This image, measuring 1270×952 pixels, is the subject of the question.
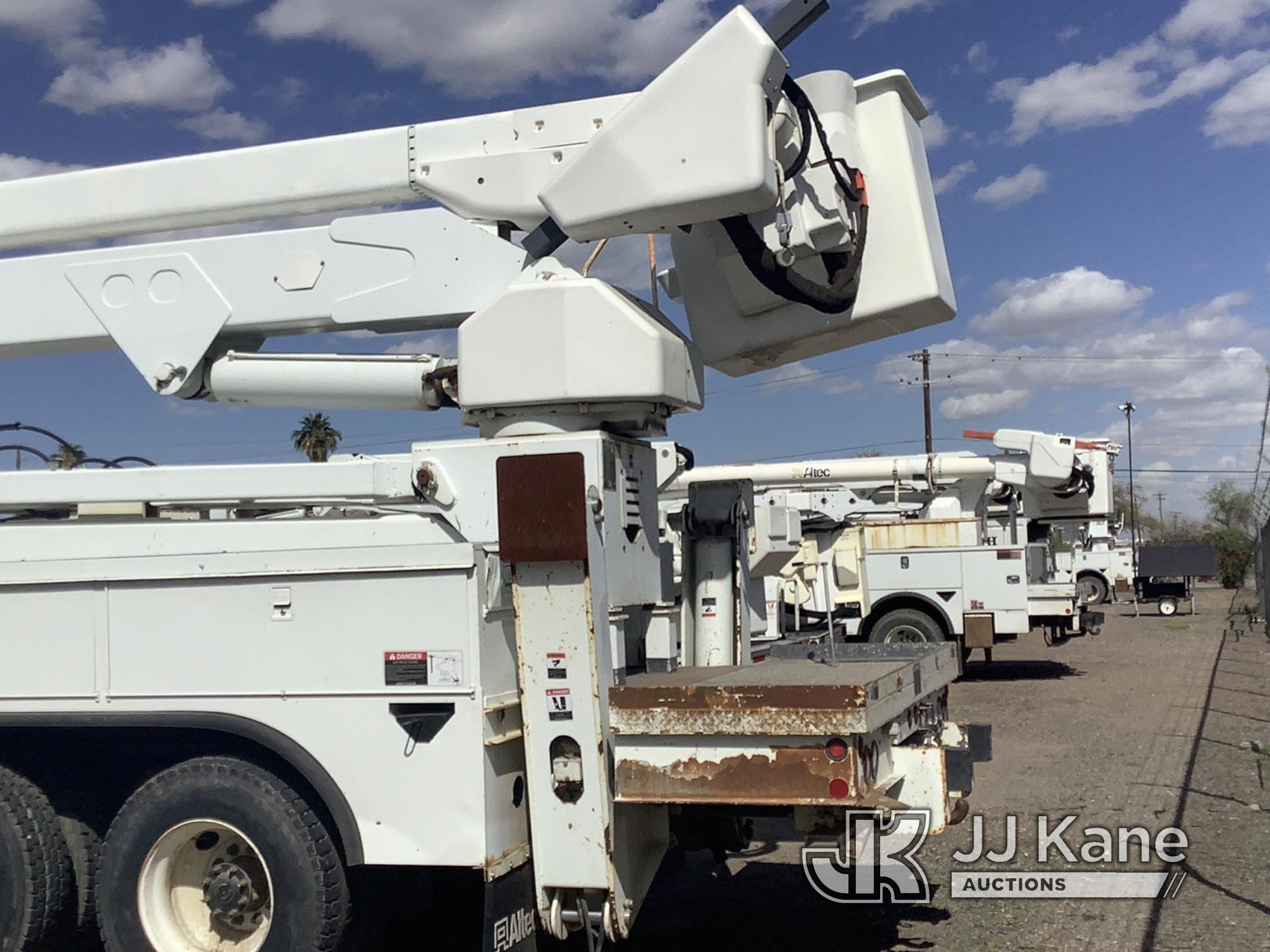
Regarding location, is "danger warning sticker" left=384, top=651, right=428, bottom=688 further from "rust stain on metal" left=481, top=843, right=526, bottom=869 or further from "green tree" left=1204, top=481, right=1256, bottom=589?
"green tree" left=1204, top=481, right=1256, bottom=589

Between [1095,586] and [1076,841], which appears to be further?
[1095,586]

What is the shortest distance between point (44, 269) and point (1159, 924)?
256 inches

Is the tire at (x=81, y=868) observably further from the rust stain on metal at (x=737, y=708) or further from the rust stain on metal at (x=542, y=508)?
the rust stain on metal at (x=737, y=708)

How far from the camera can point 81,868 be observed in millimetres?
5379

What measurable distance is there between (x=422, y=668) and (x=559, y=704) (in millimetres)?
546

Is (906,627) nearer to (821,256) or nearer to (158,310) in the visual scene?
(821,256)

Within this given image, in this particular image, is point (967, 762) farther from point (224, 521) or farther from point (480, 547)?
point (224, 521)

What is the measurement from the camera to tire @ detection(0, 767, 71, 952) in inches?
202

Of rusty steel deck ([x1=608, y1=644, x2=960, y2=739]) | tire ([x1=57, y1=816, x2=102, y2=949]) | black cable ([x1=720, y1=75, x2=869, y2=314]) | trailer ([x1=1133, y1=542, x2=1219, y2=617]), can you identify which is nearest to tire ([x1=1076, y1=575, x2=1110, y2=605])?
trailer ([x1=1133, y1=542, x2=1219, y2=617])

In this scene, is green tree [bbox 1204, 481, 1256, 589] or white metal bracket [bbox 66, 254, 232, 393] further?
green tree [bbox 1204, 481, 1256, 589]

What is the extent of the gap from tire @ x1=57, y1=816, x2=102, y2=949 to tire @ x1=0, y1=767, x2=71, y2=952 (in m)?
0.04

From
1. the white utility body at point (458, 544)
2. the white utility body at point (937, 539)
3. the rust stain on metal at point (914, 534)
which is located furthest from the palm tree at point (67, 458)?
the rust stain on metal at point (914, 534)

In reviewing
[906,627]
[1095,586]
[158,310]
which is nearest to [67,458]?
[158,310]

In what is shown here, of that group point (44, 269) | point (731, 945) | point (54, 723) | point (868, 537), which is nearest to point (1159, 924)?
point (731, 945)
